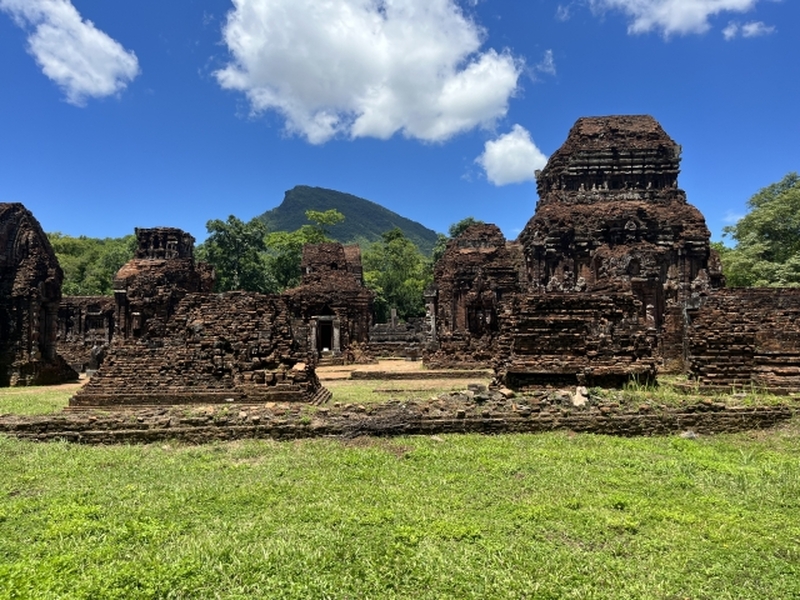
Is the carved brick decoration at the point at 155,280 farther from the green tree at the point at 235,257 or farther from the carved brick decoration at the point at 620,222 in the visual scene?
the carved brick decoration at the point at 620,222

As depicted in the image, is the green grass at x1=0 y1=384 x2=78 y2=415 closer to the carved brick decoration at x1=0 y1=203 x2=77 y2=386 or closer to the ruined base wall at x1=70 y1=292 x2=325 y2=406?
the ruined base wall at x1=70 y1=292 x2=325 y2=406

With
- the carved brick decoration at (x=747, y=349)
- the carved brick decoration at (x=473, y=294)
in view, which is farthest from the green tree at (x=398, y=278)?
the carved brick decoration at (x=747, y=349)

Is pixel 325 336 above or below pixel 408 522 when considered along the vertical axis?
above

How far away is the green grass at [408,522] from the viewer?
3951mm

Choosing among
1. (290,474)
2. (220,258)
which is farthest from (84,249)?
(290,474)

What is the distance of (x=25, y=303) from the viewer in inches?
886

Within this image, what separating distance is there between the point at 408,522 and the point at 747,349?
33.2 feet

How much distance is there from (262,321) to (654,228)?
23442mm

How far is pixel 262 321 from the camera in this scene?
539 inches

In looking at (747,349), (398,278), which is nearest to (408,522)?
(747,349)

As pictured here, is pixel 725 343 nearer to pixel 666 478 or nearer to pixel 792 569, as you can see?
pixel 666 478

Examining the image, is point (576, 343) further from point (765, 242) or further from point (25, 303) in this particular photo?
point (765, 242)

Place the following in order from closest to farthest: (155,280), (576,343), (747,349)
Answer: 1. (747,349)
2. (576,343)
3. (155,280)

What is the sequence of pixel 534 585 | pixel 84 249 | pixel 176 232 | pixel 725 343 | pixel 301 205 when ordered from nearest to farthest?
1. pixel 534 585
2. pixel 725 343
3. pixel 176 232
4. pixel 84 249
5. pixel 301 205
